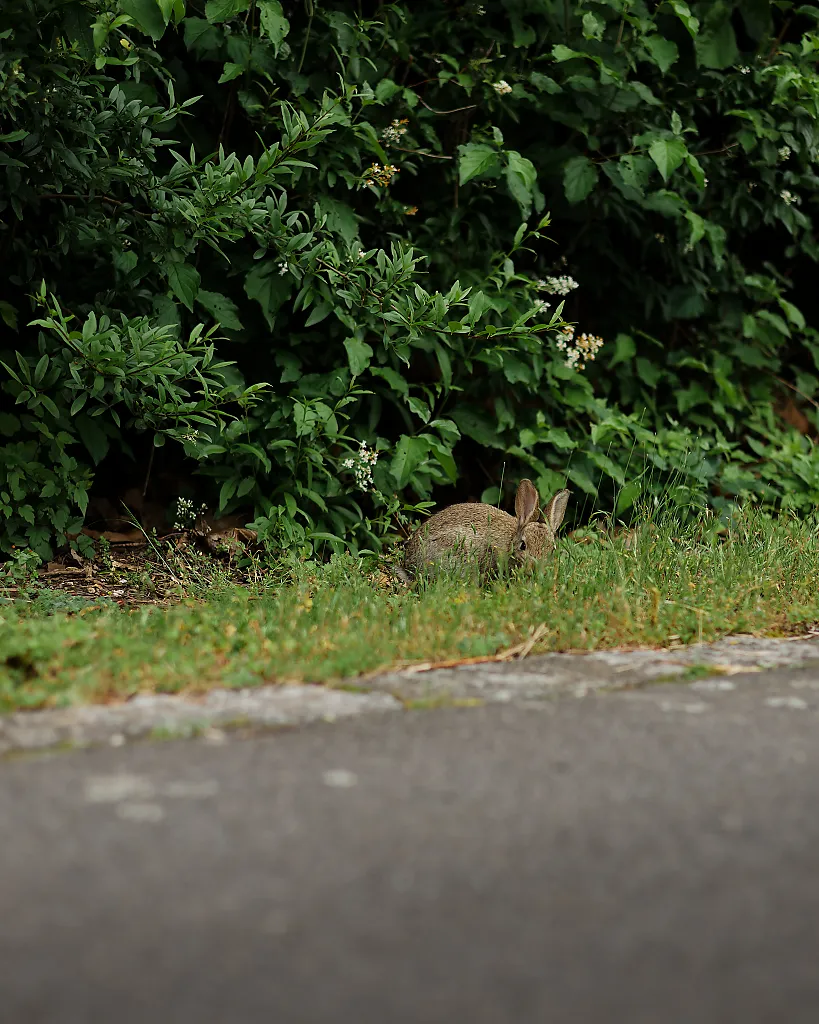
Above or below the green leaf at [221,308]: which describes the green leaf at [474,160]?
above

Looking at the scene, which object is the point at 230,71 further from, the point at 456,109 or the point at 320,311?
the point at 456,109

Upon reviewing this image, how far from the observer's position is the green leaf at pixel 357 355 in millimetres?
4969

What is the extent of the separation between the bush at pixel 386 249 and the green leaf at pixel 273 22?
1 cm

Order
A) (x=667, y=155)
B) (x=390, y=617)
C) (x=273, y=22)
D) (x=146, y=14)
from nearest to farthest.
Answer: (x=390, y=617), (x=146, y=14), (x=273, y=22), (x=667, y=155)

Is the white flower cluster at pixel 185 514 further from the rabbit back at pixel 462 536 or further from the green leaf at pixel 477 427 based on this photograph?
the green leaf at pixel 477 427

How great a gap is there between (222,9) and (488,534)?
2.47m

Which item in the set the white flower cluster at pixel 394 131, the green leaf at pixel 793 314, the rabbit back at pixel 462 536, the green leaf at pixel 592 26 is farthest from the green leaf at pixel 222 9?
the green leaf at pixel 793 314

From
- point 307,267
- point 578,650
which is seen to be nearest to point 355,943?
point 578,650

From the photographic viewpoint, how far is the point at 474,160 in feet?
17.3

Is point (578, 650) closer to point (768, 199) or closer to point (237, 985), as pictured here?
point (237, 985)

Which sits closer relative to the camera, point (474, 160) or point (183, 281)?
point (183, 281)

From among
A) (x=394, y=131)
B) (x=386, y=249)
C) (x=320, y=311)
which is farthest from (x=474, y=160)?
(x=320, y=311)

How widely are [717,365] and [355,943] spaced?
586 cm

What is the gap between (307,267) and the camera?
4.86 metres
